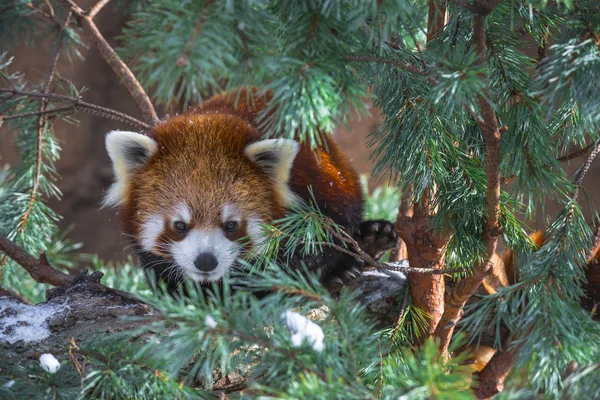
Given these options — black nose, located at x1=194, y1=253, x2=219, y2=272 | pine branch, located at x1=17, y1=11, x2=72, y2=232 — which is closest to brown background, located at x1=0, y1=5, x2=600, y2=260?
pine branch, located at x1=17, y1=11, x2=72, y2=232

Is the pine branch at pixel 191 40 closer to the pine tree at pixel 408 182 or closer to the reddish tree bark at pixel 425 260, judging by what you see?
the pine tree at pixel 408 182

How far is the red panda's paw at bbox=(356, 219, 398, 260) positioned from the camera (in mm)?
2547

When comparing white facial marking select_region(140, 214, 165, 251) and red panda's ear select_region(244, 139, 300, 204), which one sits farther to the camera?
white facial marking select_region(140, 214, 165, 251)

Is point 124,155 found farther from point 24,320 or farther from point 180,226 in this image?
point 24,320

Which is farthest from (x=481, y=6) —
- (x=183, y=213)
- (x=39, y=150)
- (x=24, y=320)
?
(x=39, y=150)

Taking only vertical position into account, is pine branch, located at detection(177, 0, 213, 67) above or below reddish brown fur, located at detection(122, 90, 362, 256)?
above

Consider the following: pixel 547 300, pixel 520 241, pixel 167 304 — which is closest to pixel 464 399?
pixel 547 300

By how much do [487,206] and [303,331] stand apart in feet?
2.30

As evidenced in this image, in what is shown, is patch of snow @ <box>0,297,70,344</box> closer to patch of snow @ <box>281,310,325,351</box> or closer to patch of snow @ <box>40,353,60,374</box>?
patch of snow @ <box>40,353,60,374</box>

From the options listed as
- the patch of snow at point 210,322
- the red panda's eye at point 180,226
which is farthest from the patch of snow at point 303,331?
the red panda's eye at point 180,226

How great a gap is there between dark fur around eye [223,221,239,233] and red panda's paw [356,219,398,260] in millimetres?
583

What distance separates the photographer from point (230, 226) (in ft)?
7.12

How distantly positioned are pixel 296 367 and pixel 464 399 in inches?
12.6

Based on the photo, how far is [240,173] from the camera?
2178 mm
